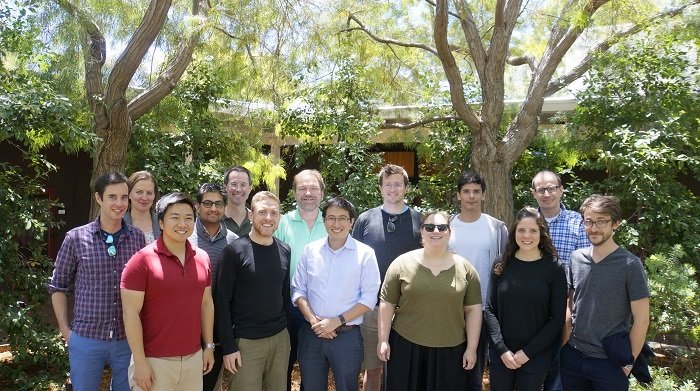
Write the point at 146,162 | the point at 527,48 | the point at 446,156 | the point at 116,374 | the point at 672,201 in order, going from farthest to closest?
the point at 527,48, the point at 446,156, the point at 146,162, the point at 672,201, the point at 116,374

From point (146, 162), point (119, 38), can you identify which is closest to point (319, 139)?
point (146, 162)

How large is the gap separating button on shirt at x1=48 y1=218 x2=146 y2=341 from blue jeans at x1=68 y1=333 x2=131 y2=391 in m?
0.04

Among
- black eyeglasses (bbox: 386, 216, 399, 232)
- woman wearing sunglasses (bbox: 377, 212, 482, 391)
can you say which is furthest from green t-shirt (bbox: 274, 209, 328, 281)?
woman wearing sunglasses (bbox: 377, 212, 482, 391)

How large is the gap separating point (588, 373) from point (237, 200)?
252cm

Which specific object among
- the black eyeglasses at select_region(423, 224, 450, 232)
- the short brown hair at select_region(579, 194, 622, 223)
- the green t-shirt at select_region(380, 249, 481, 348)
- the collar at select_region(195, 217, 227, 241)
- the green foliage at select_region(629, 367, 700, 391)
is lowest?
the green foliage at select_region(629, 367, 700, 391)

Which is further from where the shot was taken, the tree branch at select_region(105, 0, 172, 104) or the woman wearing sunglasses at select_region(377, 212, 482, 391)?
the tree branch at select_region(105, 0, 172, 104)

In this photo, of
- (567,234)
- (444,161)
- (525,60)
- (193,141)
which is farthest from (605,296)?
(525,60)

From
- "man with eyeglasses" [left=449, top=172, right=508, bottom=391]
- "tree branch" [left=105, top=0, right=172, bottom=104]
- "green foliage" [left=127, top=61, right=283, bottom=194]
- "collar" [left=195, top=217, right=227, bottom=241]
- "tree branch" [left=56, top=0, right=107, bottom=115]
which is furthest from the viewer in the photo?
"green foliage" [left=127, top=61, right=283, bottom=194]

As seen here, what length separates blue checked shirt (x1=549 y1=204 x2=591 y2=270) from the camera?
13.6 feet

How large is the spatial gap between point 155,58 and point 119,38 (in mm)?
465

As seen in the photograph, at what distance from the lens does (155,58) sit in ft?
24.0

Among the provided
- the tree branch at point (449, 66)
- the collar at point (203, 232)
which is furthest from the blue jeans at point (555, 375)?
the tree branch at point (449, 66)

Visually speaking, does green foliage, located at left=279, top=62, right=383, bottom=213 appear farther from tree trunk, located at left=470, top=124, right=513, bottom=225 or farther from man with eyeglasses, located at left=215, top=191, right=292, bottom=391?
man with eyeglasses, located at left=215, top=191, right=292, bottom=391

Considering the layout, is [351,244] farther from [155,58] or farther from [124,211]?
[155,58]
